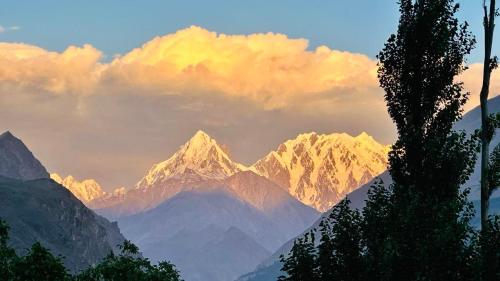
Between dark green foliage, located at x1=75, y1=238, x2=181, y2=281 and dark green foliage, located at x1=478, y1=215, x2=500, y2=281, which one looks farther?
dark green foliage, located at x1=75, y1=238, x2=181, y2=281

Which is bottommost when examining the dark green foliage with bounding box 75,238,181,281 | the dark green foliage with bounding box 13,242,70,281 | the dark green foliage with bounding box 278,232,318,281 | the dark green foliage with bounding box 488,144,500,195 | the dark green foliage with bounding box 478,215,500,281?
the dark green foliage with bounding box 478,215,500,281

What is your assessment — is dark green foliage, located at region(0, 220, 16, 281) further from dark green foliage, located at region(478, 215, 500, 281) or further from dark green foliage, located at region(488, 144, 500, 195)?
dark green foliage, located at region(488, 144, 500, 195)

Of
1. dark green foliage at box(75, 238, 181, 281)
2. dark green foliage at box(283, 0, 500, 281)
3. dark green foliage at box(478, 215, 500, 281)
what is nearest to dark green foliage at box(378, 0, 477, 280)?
dark green foliage at box(283, 0, 500, 281)

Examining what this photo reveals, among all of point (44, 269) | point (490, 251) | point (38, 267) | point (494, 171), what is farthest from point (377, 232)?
point (38, 267)

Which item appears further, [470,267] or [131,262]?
[131,262]

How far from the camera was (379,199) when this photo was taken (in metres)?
50.1

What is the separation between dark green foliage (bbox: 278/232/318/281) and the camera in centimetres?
4791

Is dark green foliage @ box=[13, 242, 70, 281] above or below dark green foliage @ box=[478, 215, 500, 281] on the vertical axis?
above

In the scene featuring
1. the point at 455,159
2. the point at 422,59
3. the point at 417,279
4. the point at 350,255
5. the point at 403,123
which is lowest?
the point at 417,279

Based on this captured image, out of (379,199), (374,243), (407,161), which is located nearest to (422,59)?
(407,161)

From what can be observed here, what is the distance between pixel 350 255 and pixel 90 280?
72.2ft

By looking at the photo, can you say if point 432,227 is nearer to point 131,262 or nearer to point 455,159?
point 455,159

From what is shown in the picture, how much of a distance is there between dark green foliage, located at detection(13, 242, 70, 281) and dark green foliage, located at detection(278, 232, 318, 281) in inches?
603

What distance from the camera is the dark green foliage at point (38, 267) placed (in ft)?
171
